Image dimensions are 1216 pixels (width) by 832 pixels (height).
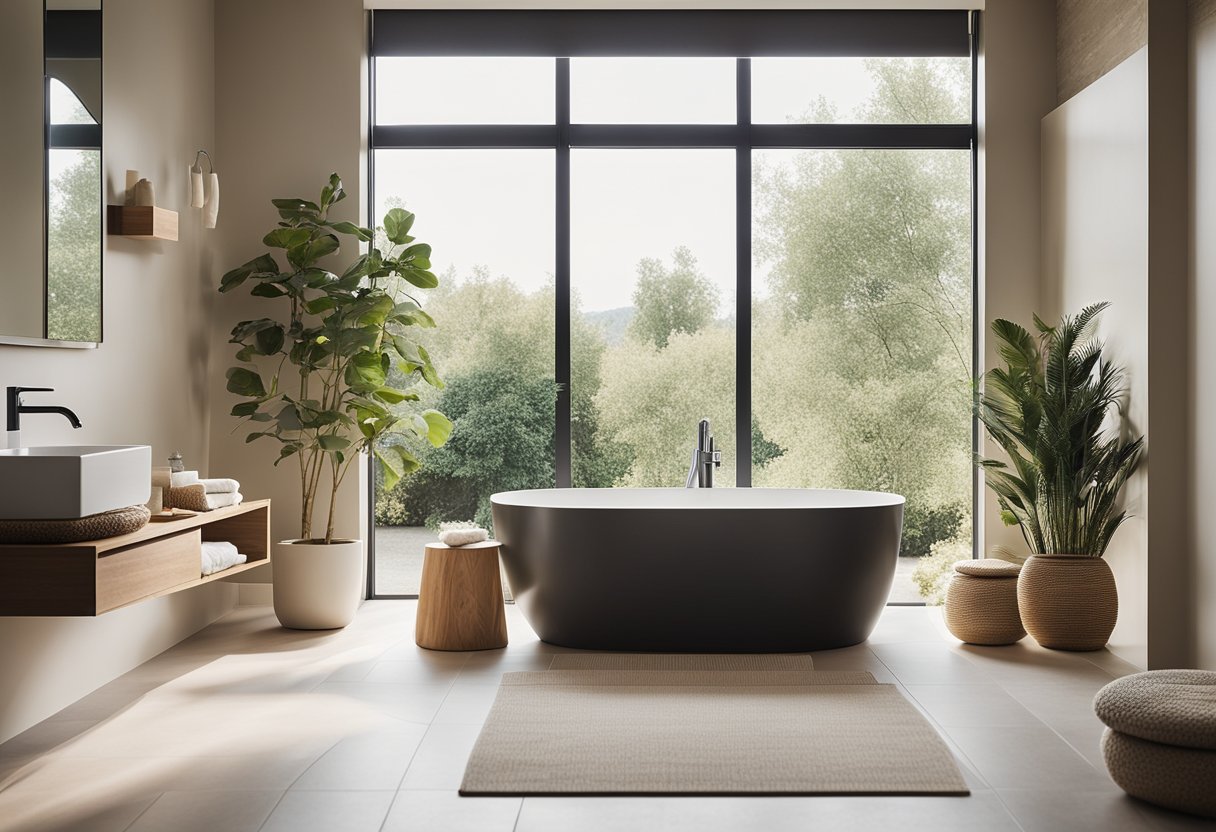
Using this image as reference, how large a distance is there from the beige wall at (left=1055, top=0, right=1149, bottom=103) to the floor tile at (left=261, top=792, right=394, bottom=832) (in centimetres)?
359

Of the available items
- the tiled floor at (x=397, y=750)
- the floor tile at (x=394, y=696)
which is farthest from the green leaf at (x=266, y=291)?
the floor tile at (x=394, y=696)

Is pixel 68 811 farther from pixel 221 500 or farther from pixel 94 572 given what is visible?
pixel 221 500

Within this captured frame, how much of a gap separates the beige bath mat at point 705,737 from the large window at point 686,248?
1.58 m

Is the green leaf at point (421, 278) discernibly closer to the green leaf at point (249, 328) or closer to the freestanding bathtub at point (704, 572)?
the green leaf at point (249, 328)

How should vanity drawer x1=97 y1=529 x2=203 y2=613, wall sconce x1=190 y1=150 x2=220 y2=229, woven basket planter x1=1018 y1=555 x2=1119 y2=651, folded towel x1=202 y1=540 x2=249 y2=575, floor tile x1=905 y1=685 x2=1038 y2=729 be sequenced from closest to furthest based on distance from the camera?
vanity drawer x1=97 y1=529 x2=203 y2=613, floor tile x1=905 y1=685 x2=1038 y2=729, folded towel x1=202 y1=540 x2=249 y2=575, woven basket planter x1=1018 y1=555 x2=1119 y2=651, wall sconce x1=190 y1=150 x2=220 y2=229

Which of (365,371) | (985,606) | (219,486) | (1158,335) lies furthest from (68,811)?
(1158,335)

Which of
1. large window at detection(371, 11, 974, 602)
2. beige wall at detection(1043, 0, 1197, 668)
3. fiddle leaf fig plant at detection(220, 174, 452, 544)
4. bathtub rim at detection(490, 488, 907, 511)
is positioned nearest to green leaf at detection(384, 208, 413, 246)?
fiddle leaf fig plant at detection(220, 174, 452, 544)

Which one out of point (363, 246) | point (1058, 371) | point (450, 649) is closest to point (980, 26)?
point (1058, 371)

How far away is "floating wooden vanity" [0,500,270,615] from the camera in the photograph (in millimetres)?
2555

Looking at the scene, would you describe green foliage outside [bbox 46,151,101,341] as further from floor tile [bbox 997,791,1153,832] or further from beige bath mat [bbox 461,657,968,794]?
floor tile [bbox 997,791,1153,832]

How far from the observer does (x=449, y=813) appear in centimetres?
238

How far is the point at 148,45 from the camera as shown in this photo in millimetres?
4008

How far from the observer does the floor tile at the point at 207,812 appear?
229cm

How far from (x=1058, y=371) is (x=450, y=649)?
255 cm
